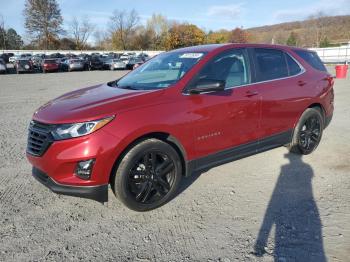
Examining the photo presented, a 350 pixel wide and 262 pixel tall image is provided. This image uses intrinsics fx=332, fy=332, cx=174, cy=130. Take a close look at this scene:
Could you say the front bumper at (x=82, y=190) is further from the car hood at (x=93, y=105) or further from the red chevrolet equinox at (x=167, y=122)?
the car hood at (x=93, y=105)

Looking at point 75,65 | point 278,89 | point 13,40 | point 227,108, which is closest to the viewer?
point 227,108

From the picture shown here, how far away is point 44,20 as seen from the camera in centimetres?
7494

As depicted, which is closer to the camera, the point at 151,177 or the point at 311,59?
the point at 151,177

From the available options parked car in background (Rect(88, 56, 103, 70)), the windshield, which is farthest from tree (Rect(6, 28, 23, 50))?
the windshield

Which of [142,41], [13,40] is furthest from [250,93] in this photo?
[13,40]

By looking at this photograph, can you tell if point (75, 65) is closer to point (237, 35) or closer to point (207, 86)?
point (207, 86)

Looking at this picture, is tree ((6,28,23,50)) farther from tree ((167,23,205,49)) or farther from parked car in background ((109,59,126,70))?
parked car in background ((109,59,126,70))

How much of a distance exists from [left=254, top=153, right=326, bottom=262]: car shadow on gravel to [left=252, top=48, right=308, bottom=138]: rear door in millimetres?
776

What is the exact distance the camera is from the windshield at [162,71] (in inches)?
160

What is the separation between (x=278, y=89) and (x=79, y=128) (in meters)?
2.89

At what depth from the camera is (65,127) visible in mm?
3277

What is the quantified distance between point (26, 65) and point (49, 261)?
3295cm

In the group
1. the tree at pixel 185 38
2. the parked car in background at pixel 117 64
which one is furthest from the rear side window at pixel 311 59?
the tree at pixel 185 38

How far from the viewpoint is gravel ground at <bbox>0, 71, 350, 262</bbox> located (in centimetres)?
300
